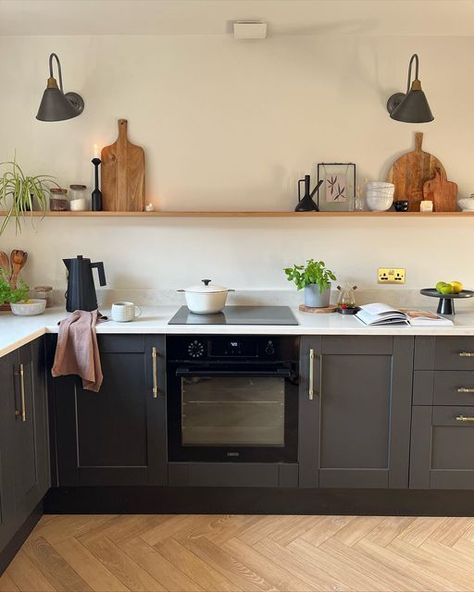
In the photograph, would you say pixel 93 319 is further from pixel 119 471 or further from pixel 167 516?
pixel 167 516

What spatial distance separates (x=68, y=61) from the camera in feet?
9.13

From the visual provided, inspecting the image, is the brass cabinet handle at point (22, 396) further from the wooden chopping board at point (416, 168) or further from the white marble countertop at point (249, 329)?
the wooden chopping board at point (416, 168)

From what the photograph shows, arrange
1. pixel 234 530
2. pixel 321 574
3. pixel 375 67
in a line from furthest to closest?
pixel 375 67
pixel 234 530
pixel 321 574

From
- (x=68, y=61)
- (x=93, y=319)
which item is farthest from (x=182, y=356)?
(x=68, y=61)

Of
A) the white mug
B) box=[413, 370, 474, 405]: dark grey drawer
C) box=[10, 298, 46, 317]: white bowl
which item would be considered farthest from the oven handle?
box=[10, 298, 46, 317]: white bowl

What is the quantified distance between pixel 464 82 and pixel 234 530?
8.39 feet

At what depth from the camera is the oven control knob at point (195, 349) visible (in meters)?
2.30

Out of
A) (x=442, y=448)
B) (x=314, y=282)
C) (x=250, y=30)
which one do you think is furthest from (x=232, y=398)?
(x=250, y=30)

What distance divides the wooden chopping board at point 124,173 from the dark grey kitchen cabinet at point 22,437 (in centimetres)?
93

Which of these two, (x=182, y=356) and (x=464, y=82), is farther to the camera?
(x=464, y=82)

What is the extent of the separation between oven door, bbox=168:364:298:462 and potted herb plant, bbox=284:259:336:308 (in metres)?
0.52

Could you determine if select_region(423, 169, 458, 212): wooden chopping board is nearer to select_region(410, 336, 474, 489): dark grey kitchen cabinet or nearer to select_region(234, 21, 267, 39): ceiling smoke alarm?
select_region(410, 336, 474, 489): dark grey kitchen cabinet

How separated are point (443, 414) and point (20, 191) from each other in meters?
2.36

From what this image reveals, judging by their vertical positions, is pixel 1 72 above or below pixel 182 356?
above
